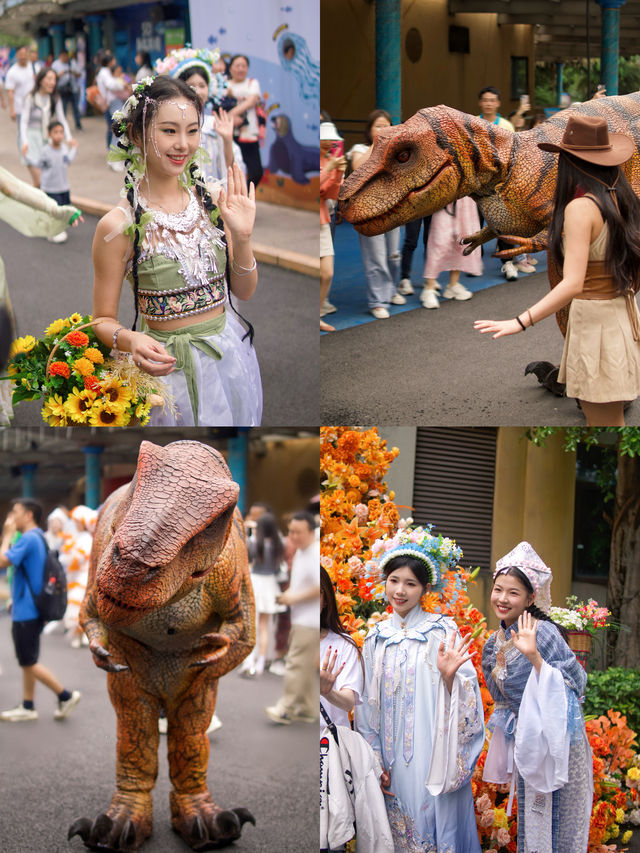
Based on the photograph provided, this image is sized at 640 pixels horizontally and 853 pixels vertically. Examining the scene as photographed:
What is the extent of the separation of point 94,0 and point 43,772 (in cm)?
327

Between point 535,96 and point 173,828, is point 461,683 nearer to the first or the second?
point 173,828

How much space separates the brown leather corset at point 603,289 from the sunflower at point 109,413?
166 cm

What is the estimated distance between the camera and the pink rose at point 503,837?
13.1 feet

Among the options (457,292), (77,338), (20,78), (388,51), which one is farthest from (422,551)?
(20,78)

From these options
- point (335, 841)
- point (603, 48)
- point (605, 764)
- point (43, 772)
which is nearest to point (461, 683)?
point (335, 841)

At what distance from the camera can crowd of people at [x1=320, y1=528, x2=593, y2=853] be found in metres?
3.65

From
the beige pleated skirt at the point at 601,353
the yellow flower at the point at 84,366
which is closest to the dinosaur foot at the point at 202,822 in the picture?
the yellow flower at the point at 84,366

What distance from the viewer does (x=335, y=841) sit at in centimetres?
366

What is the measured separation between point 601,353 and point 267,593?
193cm

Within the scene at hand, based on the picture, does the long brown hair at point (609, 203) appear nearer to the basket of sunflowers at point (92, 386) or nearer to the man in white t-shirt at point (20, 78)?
the basket of sunflowers at point (92, 386)

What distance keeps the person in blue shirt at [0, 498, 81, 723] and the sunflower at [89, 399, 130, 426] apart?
0.91 m

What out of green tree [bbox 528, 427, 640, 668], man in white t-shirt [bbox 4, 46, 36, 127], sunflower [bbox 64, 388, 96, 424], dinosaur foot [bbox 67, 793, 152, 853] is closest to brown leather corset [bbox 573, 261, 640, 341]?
green tree [bbox 528, 427, 640, 668]

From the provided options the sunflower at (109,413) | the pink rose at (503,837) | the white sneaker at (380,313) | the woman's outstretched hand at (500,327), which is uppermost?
the white sneaker at (380,313)

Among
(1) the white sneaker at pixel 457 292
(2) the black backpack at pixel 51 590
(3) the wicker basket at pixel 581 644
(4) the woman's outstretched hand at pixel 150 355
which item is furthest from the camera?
(1) the white sneaker at pixel 457 292
